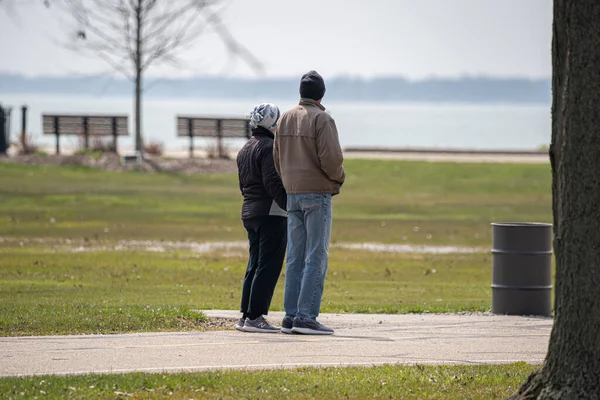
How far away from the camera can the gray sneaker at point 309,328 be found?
406 inches

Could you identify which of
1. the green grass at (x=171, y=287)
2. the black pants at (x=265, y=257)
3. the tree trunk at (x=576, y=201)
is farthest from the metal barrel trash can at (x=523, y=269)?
the tree trunk at (x=576, y=201)

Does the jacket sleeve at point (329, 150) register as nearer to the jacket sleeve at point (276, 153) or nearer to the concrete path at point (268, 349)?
the jacket sleeve at point (276, 153)

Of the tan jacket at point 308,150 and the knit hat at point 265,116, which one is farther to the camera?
the knit hat at point 265,116

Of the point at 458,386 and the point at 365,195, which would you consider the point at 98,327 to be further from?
the point at 365,195

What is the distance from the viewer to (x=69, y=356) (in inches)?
349

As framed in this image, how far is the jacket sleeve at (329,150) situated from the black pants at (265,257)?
74 cm

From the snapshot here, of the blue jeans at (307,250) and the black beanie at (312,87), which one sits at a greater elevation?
the black beanie at (312,87)

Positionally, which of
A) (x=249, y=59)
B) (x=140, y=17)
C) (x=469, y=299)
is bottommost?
(x=469, y=299)

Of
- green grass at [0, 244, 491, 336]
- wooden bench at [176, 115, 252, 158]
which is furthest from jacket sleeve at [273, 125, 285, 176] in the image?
wooden bench at [176, 115, 252, 158]

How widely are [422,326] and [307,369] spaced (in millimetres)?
2961

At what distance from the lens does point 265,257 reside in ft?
34.3

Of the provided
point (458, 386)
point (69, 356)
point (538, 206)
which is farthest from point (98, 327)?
point (538, 206)

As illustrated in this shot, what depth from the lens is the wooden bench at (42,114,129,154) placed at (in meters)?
38.5

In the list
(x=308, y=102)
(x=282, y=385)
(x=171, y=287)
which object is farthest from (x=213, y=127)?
(x=282, y=385)
